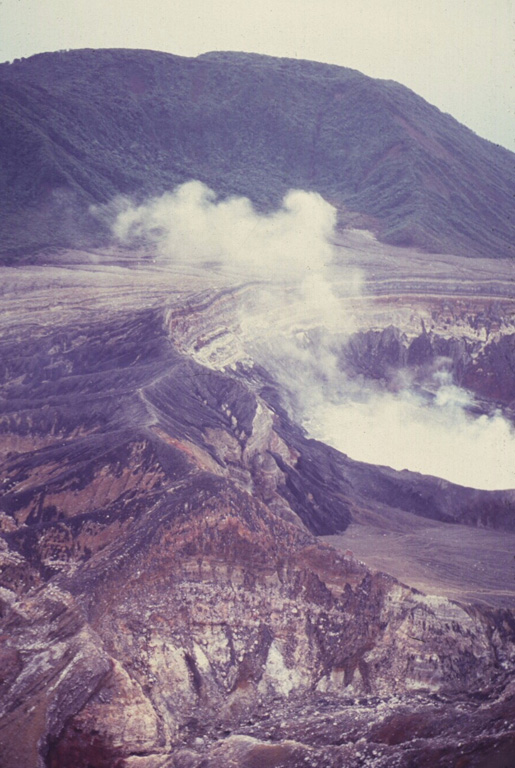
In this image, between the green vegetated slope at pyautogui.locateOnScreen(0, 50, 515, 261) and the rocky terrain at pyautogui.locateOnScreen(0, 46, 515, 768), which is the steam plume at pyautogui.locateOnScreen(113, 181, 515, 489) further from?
the green vegetated slope at pyautogui.locateOnScreen(0, 50, 515, 261)

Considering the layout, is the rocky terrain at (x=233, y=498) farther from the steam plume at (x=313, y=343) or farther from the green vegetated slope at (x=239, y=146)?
the green vegetated slope at (x=239, y=146)

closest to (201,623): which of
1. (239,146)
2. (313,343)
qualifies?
(313,343)

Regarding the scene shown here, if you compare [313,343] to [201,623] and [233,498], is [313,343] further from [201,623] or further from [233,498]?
[201,623]

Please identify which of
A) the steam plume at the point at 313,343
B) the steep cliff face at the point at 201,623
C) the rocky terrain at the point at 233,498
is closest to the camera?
the steep cliff face at the point at 201,623

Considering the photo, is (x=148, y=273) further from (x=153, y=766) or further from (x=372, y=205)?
(x=153, y=766)

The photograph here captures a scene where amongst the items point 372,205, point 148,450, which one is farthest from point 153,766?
point 372,205

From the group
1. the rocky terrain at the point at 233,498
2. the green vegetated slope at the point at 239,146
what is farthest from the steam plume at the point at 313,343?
the green vegetated slope at the point at 239,146
